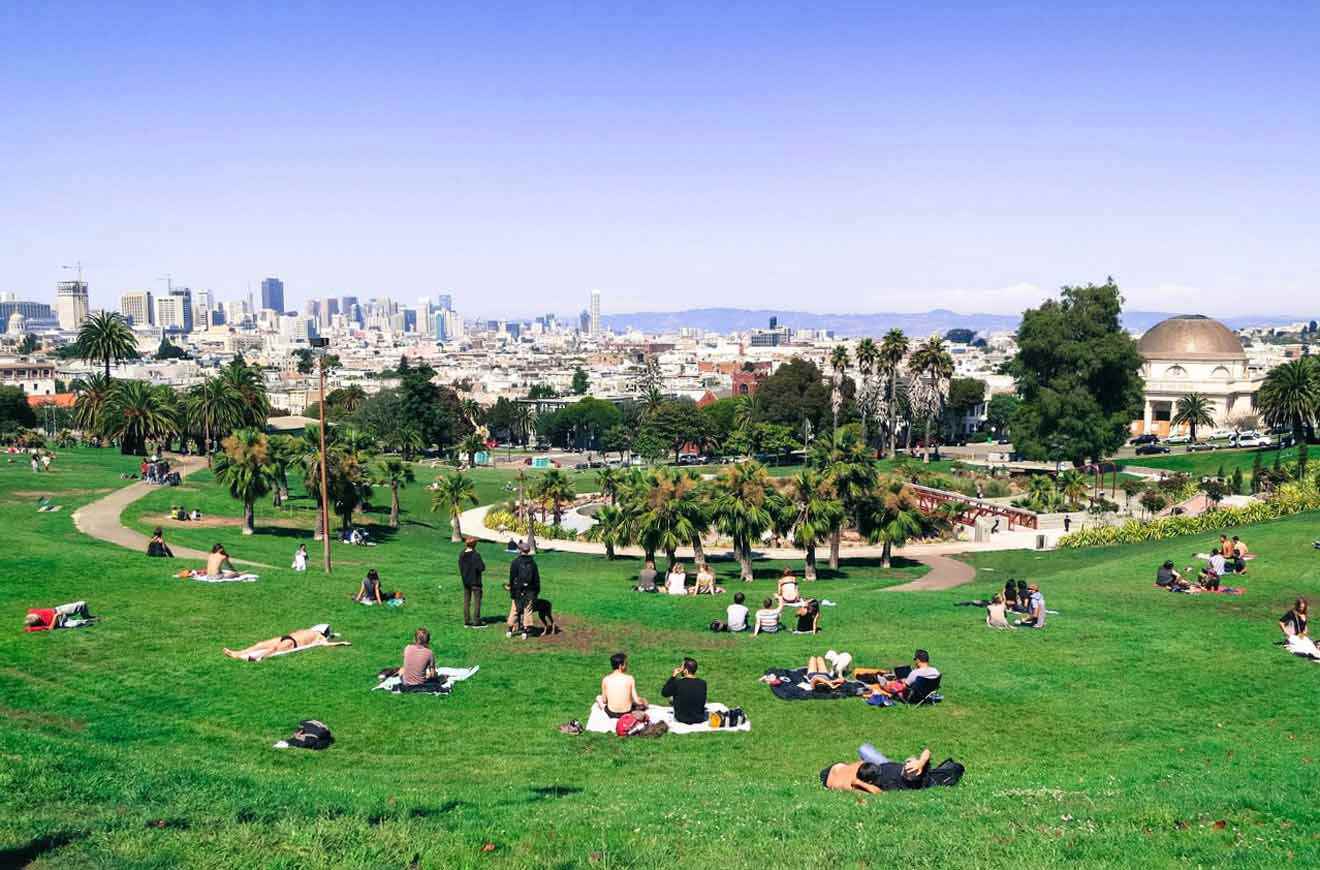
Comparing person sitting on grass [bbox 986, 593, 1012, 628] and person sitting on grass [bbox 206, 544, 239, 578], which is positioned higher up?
person sitting on grass [bbox 206, 544, 239, 578]

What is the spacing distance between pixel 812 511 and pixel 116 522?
25119 mm

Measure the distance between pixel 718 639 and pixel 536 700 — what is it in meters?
5.63

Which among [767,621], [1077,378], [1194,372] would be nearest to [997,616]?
[767,621]

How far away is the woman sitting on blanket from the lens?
58.6 ft

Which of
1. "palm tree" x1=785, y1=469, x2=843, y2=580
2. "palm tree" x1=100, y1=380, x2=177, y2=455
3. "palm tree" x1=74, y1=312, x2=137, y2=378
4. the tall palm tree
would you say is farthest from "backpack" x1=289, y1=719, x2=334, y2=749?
the tall palm tree

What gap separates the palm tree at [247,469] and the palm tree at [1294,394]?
70.0 meters

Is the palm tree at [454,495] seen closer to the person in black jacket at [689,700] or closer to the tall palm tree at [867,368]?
the person in black jacket at [689,700]

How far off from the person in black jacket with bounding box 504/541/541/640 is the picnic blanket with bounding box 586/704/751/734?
15.5 feet

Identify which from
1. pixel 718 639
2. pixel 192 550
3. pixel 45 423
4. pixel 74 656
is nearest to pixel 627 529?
pixel 192 550

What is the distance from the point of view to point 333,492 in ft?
151

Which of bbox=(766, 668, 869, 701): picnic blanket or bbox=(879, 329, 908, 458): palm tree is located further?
bbox=(879, 329, 908, 458): palm tree

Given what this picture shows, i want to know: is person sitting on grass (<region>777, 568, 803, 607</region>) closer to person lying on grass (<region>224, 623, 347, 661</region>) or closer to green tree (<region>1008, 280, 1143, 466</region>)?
person lying on grass (<region>224, 623, 347, 661</region>)

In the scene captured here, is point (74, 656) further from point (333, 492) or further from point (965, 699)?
point (333, 492)

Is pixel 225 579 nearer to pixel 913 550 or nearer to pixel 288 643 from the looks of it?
pixel 288 643
